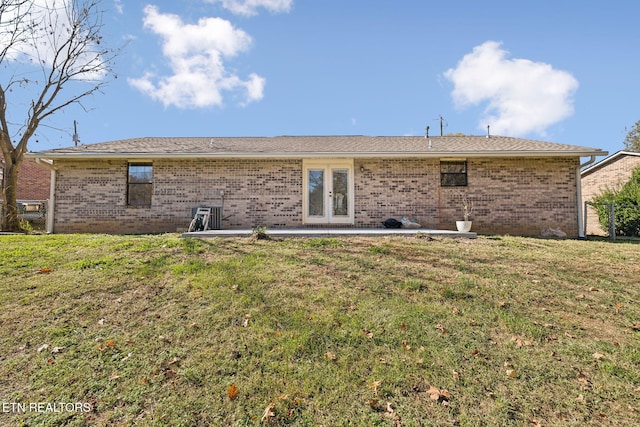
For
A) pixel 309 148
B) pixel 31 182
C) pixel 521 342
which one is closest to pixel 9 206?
pixel 309 148

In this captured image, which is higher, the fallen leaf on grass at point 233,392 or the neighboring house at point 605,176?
the neighboring house at point 605,176

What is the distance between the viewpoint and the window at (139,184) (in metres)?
11.1

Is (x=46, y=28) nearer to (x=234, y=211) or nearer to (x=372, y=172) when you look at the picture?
(x=234, y=211)

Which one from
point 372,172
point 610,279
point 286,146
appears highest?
point 286,146

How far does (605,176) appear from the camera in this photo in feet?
57.4

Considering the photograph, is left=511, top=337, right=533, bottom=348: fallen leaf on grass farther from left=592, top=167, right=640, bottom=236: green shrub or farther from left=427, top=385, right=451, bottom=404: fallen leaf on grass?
left=592, top=167, right=640, bottom=236: green shrub

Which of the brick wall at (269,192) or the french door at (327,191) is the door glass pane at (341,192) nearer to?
the french door at (327,191)

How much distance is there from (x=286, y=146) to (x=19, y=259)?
798 centimetres

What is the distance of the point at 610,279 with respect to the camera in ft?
17.4

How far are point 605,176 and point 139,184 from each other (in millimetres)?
21997

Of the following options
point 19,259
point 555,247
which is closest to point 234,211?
point 19,259

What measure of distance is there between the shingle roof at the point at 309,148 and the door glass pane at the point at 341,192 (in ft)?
2.77

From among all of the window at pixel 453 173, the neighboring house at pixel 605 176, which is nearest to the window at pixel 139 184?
the window at pixel 453 173

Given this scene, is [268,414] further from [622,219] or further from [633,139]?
[633,139]
